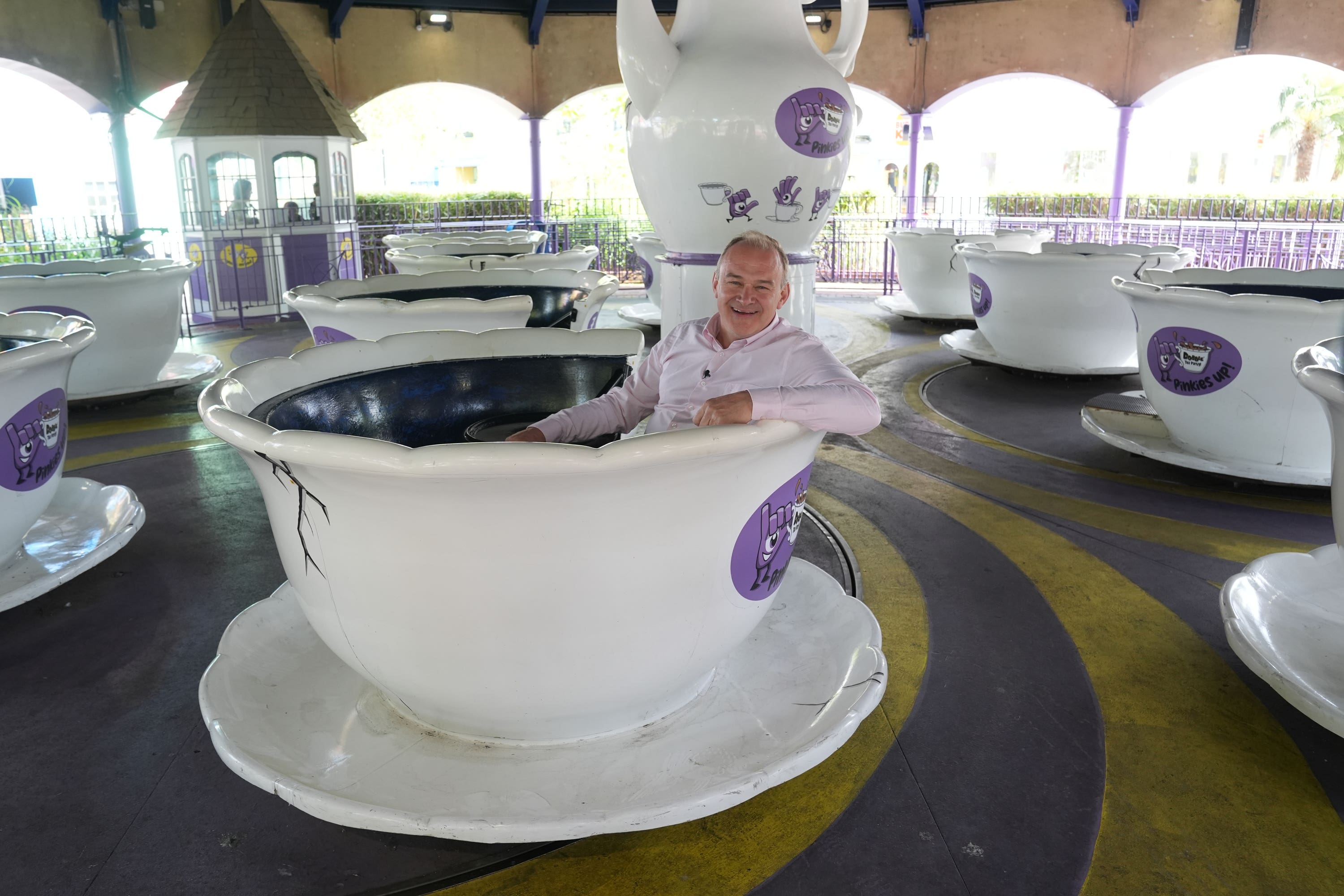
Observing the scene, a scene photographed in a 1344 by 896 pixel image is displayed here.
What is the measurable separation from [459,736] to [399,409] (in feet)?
2.20

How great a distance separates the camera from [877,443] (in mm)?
4051

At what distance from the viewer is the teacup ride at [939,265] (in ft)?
23.2

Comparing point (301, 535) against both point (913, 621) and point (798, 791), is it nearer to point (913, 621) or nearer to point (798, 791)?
point (798, 791)

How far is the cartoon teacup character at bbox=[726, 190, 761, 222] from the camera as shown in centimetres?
329

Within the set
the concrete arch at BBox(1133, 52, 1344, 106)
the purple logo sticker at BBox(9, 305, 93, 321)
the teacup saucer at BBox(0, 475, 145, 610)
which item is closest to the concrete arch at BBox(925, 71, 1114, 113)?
the concrete arch at BBox(1133, 52, 1344, 106)

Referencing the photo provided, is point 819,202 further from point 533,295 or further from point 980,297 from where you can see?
point 980,297

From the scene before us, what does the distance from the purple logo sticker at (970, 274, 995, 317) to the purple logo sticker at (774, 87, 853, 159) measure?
227 cm

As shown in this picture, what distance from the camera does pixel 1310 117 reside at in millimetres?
28219

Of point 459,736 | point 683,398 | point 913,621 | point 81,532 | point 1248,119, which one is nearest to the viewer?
point 459,736

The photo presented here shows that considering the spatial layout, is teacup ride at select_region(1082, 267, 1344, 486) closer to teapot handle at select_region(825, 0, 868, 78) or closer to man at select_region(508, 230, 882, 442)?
teapot handle at select_region(825, 0, 868, 78)

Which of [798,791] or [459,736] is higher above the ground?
[459,736]

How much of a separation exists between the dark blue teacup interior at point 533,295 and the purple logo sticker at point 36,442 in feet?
3.35

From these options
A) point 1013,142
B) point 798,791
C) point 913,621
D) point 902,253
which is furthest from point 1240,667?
point 1013,142

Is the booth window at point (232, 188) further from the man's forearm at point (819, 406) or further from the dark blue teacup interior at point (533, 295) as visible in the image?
the man's forearm at point (819, 406)
